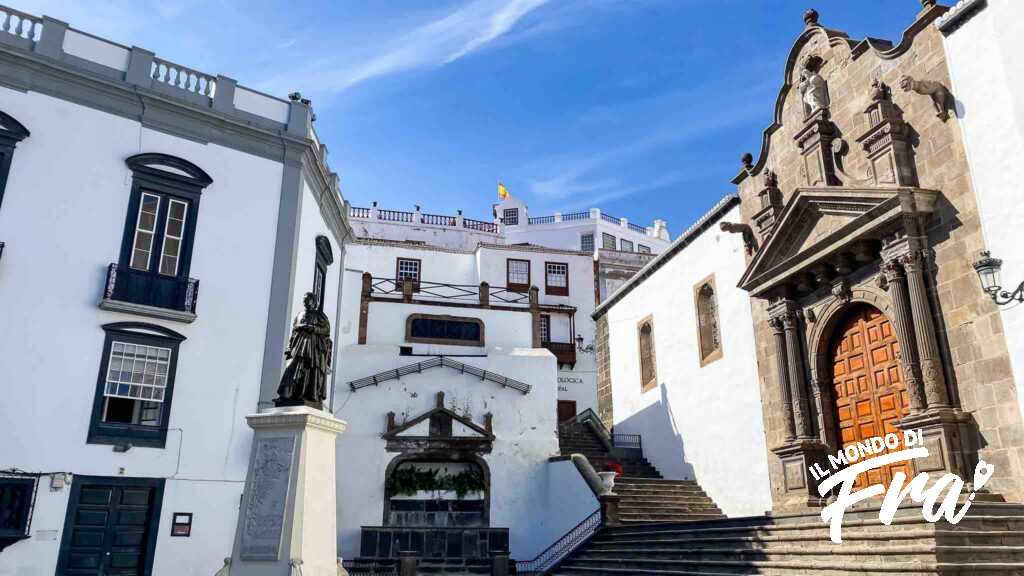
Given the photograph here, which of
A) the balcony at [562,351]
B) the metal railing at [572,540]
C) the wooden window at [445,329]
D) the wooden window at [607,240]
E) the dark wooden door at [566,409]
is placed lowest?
the metal railing at [572,540]

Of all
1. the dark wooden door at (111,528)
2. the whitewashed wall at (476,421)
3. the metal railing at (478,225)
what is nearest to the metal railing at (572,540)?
the whitewashed wall at (476,421)

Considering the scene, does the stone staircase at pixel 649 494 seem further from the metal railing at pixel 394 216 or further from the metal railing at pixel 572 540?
the metal railing at pixel 394 216

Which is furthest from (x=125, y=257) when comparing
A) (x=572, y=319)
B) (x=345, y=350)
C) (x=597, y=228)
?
(x=597, y=228)

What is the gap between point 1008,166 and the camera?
9016 mm

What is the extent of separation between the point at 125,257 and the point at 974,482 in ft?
42.7

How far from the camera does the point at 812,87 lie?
1271 cm

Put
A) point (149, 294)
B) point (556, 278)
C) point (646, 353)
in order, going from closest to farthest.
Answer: point (149, 294) < point (646, 353) < point (556, 278)

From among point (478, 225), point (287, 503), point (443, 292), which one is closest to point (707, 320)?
point (287, 503)

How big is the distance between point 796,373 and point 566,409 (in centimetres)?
1673

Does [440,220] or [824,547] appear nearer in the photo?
[824,547]

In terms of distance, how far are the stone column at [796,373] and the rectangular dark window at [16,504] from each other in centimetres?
1195

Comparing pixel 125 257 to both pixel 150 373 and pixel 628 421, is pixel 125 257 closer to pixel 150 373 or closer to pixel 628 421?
pixel 150 373

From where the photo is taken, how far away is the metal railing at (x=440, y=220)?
3853 centimetres

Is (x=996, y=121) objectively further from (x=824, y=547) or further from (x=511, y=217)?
(x=511, y=217)
